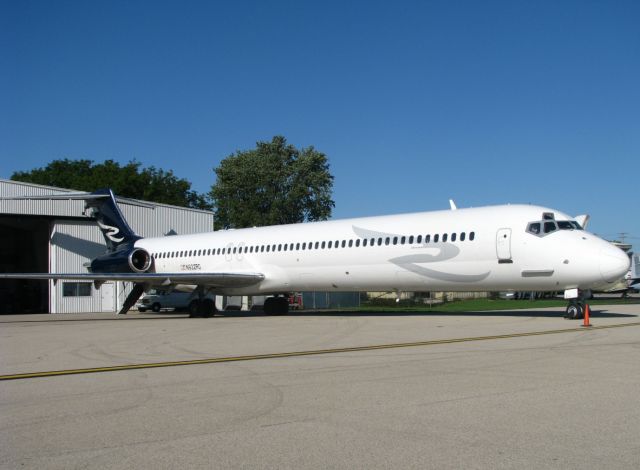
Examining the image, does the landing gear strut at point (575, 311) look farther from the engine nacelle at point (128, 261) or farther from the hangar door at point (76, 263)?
the hangar door at point (76, 263)

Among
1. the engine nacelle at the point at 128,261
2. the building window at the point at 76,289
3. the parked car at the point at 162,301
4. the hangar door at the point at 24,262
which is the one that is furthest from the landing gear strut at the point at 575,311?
the hangar door at the point at 24,262

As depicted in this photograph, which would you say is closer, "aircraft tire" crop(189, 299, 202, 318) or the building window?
"aircraft tire" crop(189, 299, 202, 318)

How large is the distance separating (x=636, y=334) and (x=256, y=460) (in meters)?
11.5

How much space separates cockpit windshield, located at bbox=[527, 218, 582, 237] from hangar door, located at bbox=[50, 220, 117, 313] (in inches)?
1001

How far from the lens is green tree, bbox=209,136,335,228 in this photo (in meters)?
61.6

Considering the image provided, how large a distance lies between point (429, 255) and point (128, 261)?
16.1 m

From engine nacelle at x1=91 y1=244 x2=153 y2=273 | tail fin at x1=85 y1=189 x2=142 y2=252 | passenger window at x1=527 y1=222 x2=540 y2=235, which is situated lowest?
engine nacelle at x1=91 y1=244 x2=153 y2=273

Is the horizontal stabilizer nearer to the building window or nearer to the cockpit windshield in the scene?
the cockpit windshield

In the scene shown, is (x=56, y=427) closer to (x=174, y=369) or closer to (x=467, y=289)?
(x=174, y=369)

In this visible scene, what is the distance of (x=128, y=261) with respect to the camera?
31109mm

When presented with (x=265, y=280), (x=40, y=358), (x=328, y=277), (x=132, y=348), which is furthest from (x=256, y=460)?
(x=265, y=280)

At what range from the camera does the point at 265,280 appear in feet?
84.3

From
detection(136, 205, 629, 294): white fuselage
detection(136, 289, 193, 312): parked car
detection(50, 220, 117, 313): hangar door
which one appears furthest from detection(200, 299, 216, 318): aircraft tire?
detection(50, 220, 117, 313): hangar door

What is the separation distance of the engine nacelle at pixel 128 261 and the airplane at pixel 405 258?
4.91 feet
